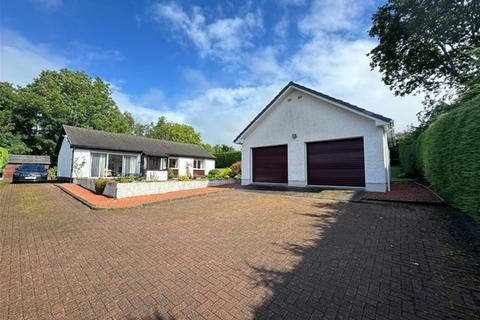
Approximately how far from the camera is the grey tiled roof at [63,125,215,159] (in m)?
→ 18.5

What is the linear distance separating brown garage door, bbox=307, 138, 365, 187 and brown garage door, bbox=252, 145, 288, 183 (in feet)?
5.23

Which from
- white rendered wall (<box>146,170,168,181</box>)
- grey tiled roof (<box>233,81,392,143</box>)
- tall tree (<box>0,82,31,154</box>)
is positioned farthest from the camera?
tall tree (<box>0,82,31,154</box>)

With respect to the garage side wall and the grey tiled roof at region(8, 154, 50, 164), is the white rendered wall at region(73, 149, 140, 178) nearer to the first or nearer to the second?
the garage side wall

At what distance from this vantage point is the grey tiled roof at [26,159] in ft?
91.4

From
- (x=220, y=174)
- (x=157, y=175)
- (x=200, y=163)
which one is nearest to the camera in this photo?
(x=220, y=174)

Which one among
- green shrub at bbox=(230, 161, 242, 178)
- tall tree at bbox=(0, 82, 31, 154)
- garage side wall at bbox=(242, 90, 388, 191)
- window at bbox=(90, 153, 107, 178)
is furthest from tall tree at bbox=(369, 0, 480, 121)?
tall tree at bbox=(0, 82, 31, 154)

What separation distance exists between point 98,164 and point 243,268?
20.0 meters

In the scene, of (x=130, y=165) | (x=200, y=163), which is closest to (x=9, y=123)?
(x=130, y=165)

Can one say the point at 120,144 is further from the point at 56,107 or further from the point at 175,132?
the point at 175,132

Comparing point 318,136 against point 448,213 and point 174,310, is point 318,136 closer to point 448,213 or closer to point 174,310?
point 448,213

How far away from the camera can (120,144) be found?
21172 millimetres

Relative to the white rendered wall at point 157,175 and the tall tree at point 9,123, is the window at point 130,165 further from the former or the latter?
the tall tree at point 9,123

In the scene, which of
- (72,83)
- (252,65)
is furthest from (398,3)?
(72,83)

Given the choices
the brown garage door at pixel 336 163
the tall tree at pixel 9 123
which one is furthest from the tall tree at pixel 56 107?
the brown garage door at pixel 336 163
